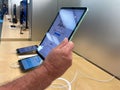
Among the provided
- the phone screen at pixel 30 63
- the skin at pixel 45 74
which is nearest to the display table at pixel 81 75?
the phone screen at pixel 30 63

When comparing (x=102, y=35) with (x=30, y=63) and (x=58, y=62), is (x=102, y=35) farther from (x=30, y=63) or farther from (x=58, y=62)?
(x=58, y=62)

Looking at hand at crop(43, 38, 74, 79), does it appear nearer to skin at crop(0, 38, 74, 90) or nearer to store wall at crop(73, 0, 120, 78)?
skin at crop(0, 38, 74, 90)

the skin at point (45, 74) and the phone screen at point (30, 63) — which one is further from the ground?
the skin at point (45, 74)

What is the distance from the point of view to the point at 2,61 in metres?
1.19

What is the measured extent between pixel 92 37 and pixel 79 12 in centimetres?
28

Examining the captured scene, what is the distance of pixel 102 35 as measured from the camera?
1.07 metres

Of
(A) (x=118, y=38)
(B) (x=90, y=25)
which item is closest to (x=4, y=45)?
(B) (x=90, y=25)

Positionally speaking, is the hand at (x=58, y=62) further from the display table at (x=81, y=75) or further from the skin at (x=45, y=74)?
the display table at (x=81, y=75)

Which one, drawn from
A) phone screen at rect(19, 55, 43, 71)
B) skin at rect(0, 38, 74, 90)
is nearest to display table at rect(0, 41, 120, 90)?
phone screen at rect(19, 55, 43, 71)

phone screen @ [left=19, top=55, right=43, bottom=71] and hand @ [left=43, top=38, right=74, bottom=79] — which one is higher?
hand @ [left=43, top=38, right=74, bottom=79]

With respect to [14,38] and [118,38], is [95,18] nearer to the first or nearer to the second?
[118,38]

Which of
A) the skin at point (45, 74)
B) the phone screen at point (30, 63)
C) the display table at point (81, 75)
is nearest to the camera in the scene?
the skin at point (45, 74)

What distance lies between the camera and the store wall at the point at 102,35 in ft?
3.15

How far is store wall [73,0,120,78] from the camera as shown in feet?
3.15
